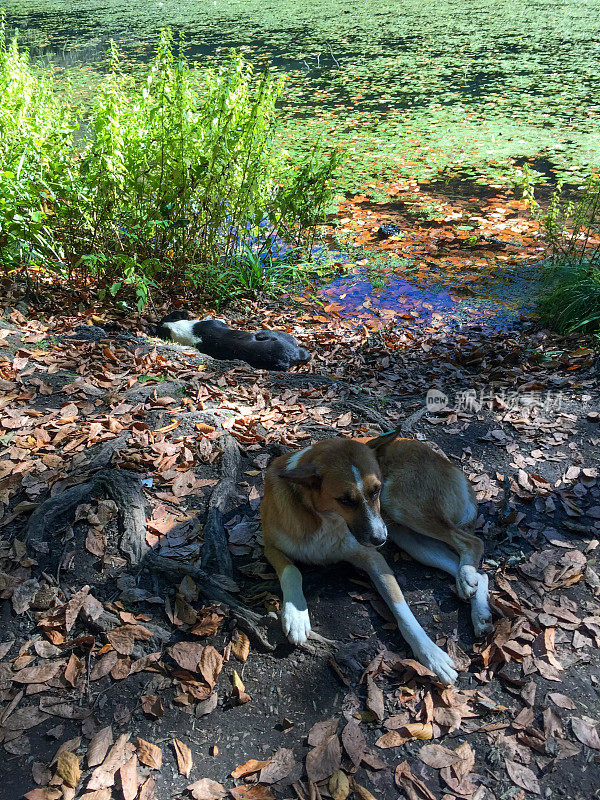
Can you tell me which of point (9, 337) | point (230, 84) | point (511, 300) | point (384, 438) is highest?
point (230, 84)

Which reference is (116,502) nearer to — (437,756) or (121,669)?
(121,669)

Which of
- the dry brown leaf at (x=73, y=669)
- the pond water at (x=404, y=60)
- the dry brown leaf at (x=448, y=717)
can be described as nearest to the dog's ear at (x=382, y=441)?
the dry brown leaf at (x=448, y=717)

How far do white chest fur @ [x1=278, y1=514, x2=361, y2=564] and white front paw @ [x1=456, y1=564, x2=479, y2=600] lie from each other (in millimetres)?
530

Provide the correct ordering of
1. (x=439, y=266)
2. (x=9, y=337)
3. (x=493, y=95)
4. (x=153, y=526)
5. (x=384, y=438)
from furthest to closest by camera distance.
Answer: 1. (x=493, y=95)
2. (x=439, y=266)
3. (x=9, y=337)
4. (x=153, y=526)
5. (x=384, y=438)

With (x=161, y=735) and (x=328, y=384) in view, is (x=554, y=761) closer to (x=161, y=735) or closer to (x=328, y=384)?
(x=161, y=735)

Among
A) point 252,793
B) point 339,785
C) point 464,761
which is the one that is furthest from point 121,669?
point 464,761

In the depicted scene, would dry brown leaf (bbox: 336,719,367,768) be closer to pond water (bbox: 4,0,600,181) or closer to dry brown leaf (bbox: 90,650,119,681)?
dry brown leaf (bbox: 90,650,119,681)

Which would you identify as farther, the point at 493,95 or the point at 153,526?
the point at 493,95

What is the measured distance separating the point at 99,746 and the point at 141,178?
4.85 m

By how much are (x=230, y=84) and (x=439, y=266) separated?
11.1 ft

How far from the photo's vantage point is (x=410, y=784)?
236 cm

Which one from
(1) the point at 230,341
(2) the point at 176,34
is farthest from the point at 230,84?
(2) the point at 176,34

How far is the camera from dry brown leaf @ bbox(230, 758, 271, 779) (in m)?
2.38

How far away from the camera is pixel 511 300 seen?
23.2 feet
